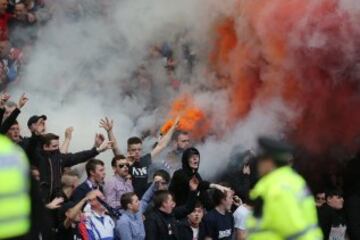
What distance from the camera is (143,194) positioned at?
9.70 metres

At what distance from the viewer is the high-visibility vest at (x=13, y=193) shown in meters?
4.58

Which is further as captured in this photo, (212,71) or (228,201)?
(212,71)

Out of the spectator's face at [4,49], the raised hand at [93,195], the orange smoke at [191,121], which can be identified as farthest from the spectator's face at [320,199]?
the spectator's face at [4,49]

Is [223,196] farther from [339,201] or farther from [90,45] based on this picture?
[90,45]

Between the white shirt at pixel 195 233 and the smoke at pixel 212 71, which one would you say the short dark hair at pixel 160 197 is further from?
the smoke at pixel 212 71

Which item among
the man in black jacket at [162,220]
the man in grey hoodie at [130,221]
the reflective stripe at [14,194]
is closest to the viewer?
the reflective stripe at [14,194]

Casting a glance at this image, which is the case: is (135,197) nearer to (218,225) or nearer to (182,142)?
(218,225)

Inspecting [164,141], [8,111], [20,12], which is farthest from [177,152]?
[20,12]

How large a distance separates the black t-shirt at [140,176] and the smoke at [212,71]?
60.7 inches

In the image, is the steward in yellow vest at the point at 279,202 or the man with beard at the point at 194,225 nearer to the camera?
the steward in yellow vest at the point at 279,202

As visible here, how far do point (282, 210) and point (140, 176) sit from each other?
4437 millimetres

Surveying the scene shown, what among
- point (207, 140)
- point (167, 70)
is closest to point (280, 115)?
point (207, 140)

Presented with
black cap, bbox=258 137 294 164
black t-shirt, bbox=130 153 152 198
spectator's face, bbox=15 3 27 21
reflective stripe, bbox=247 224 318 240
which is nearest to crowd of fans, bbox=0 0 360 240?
black t-shirt, bbox=130 153 152 198

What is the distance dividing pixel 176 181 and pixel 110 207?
118 cm
